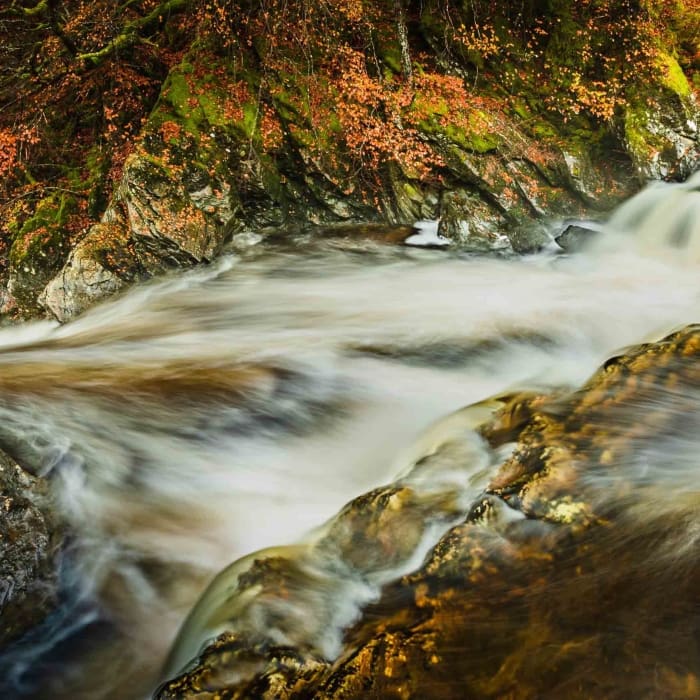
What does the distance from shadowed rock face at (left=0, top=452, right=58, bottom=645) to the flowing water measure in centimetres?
11

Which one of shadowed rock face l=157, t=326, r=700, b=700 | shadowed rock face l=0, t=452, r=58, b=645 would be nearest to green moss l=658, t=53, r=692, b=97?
shadowed rock face l=157, t=326, r=700, b=700

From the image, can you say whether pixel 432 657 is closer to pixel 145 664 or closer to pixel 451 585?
pixel 451 585

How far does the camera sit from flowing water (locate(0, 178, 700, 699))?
359 cm

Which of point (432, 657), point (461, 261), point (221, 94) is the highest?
point (221, 94)

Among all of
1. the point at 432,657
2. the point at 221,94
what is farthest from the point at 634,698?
the point at 221,94

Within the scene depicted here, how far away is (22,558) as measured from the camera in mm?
3418

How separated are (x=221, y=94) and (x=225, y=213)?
71.6 inches

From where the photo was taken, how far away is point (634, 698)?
7.21 ft

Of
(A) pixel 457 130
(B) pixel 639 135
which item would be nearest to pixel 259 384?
(A) pixel 457 130

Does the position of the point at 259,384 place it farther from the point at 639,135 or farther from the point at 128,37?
the point at 639,135

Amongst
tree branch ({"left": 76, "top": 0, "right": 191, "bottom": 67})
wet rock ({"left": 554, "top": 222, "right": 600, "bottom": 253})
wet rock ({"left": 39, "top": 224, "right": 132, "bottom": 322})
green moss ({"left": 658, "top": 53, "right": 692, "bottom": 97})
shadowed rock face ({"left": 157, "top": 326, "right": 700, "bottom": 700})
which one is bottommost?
shadowed rock face ({"left": 157, "top": 326, "right": 700, "bottom": 700})

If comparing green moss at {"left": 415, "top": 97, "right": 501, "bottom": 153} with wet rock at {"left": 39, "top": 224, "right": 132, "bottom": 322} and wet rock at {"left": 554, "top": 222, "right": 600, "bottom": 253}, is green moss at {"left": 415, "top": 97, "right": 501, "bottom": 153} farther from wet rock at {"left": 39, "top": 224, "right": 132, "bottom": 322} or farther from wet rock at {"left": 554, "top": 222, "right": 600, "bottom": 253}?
wet rock at {"left": 39, "top": 224, "right": 132, "bottom": 322}

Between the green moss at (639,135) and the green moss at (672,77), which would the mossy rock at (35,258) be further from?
the green moss at (672,77)

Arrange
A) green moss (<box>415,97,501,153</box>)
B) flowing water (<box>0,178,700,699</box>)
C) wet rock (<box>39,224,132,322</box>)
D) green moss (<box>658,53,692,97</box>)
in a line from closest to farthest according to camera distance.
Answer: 1. flowing water (<box>0,178,700,699</box>)
2. wet rock (<box>39,224,132,322</box>)
3. green moss (<box>415,97,501,153</box>)
4. green moss (<box>658,53,692,97</box>)
